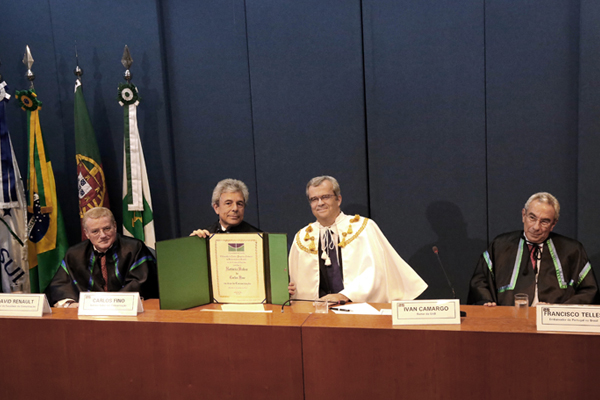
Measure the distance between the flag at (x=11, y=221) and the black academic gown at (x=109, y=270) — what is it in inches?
53.0

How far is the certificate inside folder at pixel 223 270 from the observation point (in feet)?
7.83

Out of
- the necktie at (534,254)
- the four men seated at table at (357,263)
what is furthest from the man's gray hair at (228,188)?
the necktie at (534,254)

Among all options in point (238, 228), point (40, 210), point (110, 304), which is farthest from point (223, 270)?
point (40, 210)

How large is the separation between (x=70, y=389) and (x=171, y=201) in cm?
266

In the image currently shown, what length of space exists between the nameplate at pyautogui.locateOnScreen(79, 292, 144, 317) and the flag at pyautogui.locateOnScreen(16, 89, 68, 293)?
2524 millimetres

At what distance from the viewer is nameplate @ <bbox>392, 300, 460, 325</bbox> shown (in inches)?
72.8

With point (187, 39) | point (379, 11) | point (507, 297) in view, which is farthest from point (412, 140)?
point (187, 39)

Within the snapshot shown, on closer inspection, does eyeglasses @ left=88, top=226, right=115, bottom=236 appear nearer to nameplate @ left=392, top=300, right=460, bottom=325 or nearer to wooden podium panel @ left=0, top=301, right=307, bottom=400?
wooden podium panel @ left=0, top=301, right=307, bottom=400

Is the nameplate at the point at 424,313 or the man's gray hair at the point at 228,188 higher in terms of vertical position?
the man's gray hair at the point at 228,188

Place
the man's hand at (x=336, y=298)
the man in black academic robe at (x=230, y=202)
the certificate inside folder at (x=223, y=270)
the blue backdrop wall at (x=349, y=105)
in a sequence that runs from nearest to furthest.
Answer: the certificate inside folder at (x=223, y=270) < the man's hand at (x=336, y=298) < the man in black academic robe at (x=230, y=202) < the blue backdrop wall at (x=349, y=105)

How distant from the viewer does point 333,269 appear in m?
3.22

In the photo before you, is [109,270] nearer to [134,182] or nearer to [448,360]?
[134,182]

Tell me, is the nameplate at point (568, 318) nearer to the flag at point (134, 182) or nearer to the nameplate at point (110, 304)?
the nameplate at point (110, 304)

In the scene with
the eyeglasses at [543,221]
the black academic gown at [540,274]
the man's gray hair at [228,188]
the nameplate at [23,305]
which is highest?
the man's gray hair at [228,188]
